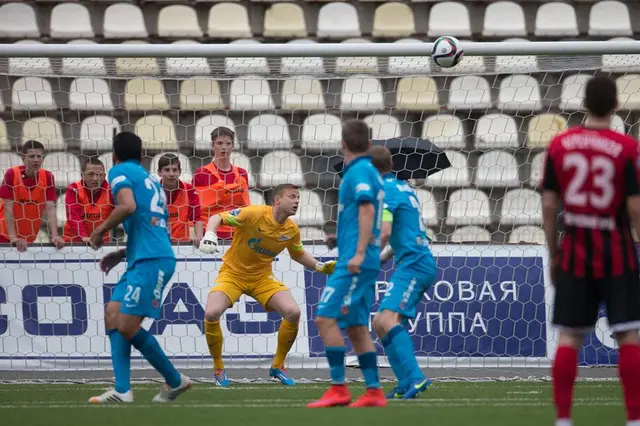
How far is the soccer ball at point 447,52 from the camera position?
8.86 metres

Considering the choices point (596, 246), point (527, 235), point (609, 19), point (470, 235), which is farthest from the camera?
point (609, 19)

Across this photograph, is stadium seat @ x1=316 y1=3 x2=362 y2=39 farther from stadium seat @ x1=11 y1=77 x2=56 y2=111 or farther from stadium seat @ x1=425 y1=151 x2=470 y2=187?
stadium seat @ x1=11 y1=77 x2=56 y2=111

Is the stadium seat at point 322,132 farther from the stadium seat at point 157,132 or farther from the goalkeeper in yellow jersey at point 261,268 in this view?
the goalkeeper in yellow jersey at point 261,268

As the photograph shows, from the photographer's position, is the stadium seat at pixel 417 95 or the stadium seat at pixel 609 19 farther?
the stadium seat at pixel 609 19

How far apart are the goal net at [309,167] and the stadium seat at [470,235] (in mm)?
27

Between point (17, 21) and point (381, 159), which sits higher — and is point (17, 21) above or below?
above

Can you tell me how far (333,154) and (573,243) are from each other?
20.7 feet

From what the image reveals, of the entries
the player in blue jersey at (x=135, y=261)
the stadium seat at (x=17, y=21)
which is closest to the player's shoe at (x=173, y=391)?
the player in blue jersey at (x=135, y=261)

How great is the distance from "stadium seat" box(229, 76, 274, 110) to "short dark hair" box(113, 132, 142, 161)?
4305mm

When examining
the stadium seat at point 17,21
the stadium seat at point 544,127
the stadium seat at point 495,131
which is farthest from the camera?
the stadium seat at point 17,21

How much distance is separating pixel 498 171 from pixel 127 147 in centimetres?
484

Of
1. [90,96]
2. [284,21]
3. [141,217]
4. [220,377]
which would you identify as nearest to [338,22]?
[284,21]

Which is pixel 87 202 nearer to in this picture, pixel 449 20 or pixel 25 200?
pixel 25 200

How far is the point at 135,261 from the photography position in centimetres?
701
